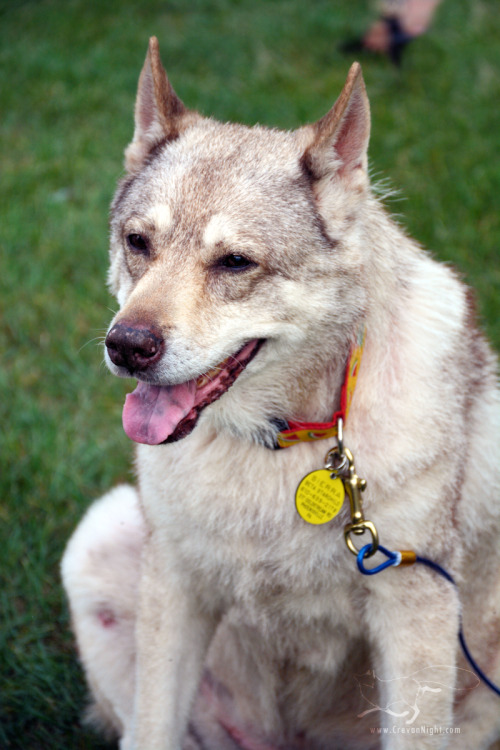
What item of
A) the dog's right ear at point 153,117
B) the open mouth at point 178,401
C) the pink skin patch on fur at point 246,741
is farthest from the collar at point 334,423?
the pink skin patch on fur at point 246,741

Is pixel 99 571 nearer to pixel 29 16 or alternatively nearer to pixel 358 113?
pixel 358 113

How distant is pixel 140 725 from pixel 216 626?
0.37 meters

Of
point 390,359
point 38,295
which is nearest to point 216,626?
point 390,359

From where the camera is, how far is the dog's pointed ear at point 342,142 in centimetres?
235

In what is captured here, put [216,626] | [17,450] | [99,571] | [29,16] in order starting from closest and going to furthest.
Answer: [216,626] < [99,571] < [17,450] < [29,16]

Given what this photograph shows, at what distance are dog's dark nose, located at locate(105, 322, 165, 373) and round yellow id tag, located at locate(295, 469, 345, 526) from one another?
581 millimetres

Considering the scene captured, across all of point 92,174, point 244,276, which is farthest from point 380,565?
point 92,174

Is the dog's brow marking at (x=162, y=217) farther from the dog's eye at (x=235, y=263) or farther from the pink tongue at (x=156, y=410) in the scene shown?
the pink tongue at (x=156, y=410)

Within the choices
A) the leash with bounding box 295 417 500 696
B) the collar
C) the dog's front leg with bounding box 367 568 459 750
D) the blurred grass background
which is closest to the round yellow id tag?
the leash with bounding box 295 417 500 696

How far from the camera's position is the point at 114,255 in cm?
263

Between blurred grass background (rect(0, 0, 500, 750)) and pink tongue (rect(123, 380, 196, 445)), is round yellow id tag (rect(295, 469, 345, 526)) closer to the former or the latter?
pink tongue (rect(123, 380, 196, 445))

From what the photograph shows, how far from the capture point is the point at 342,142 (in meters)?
2.41

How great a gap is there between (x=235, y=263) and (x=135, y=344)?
365 mm

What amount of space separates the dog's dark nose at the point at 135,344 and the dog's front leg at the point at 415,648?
0.89 meters
